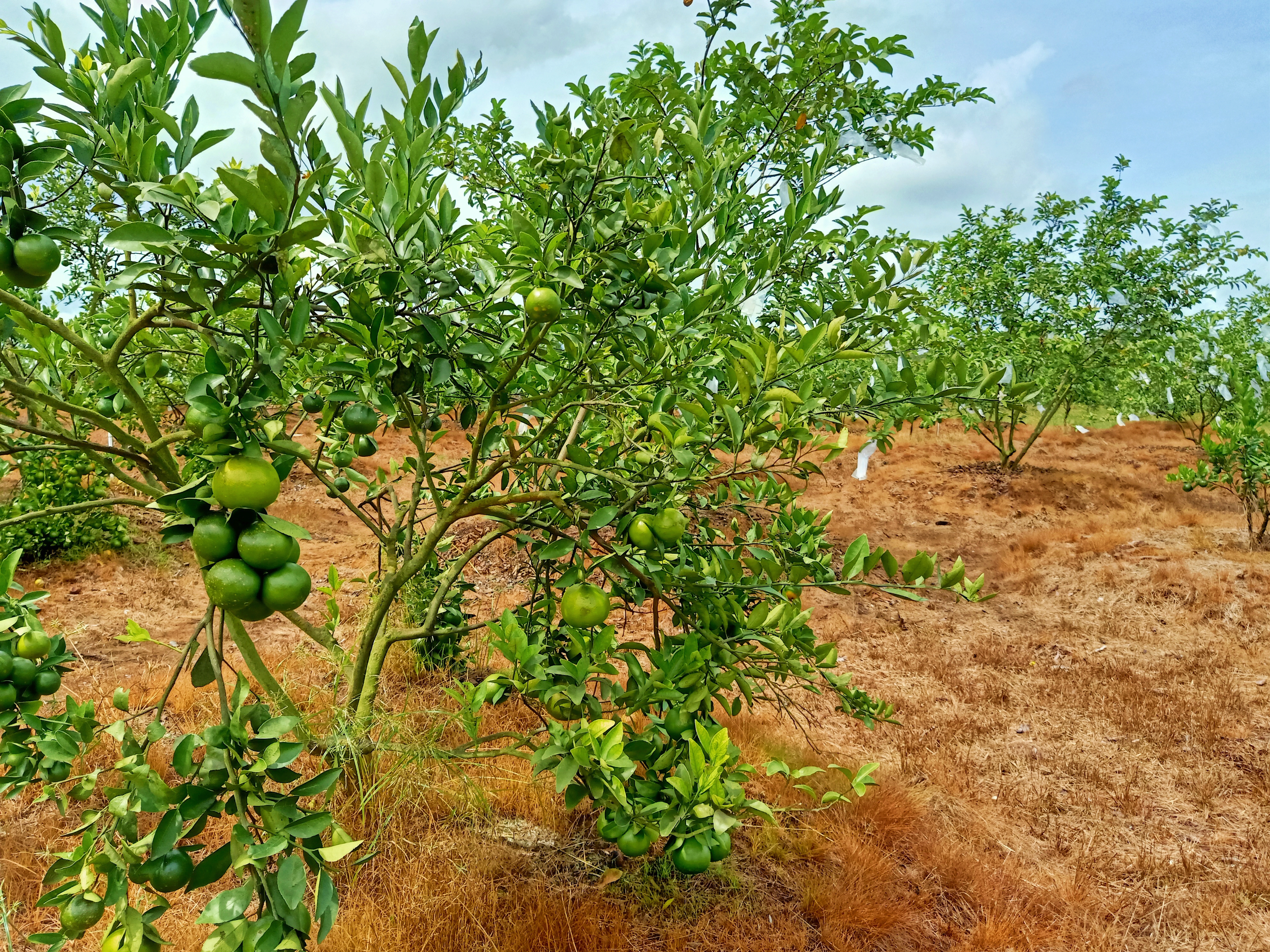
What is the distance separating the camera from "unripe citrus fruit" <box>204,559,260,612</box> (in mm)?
1074

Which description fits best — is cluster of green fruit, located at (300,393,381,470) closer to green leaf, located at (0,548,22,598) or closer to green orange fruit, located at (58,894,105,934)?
green leaf, located at (0,548,22,598)

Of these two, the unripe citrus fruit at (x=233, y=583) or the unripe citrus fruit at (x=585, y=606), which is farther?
the unripe citrus fruit at (x=585, y=606)

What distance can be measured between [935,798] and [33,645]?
11.9 feet

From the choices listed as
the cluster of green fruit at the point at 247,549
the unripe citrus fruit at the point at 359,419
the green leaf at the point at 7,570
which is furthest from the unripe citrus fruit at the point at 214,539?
the green leaf at the point at 7,570

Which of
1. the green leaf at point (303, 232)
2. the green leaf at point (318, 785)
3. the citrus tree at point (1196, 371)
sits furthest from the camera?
the citrus tree at point (1196, 371)

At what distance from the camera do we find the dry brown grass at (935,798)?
2402 millimetres

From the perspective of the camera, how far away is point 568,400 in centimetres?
220

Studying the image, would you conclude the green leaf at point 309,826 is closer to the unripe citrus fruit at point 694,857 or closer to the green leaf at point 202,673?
the green leaf at point 202,673

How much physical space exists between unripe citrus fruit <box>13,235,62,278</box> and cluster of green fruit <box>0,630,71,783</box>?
37.4 inches

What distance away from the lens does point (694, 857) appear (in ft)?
6.00

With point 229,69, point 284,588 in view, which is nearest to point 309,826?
point 284,588

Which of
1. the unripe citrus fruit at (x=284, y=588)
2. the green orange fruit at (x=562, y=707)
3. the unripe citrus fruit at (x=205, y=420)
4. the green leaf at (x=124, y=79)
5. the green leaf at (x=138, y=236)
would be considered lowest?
the green orange fruit at (x=562, y=707)

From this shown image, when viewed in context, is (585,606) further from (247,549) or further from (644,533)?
(247,549)

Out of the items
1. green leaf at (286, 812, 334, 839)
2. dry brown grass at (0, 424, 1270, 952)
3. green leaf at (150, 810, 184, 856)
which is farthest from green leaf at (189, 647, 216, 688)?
dry brown grass at (0, 424, 1270, 952)
